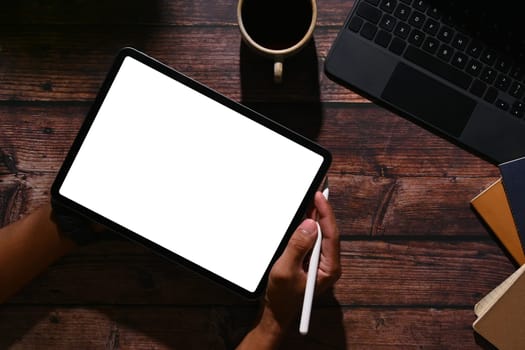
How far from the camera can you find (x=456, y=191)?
0.76m

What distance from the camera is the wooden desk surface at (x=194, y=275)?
75cm

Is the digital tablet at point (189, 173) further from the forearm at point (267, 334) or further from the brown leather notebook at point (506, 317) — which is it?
the brown leather notebook at point (506, 317)

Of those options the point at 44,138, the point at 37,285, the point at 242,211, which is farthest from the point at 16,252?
the point at 242,211

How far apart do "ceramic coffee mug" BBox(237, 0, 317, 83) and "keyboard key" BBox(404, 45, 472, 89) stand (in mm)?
146

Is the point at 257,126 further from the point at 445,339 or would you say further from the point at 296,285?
the point at 445,339

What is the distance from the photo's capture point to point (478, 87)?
0.70 m

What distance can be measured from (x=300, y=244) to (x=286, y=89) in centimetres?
24

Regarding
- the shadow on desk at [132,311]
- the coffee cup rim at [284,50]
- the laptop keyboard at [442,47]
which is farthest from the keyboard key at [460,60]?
the shadow on desk at [132,311]

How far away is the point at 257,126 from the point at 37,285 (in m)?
0.41

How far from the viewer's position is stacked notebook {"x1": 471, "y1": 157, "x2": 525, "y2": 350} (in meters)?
0.71

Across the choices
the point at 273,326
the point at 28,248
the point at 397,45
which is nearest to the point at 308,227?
the point at 273,326

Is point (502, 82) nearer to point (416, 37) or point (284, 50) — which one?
point (416, 37)

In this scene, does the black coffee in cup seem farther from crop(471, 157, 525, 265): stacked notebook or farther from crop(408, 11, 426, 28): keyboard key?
crop(471, 157, 525, 265): stacked notebook

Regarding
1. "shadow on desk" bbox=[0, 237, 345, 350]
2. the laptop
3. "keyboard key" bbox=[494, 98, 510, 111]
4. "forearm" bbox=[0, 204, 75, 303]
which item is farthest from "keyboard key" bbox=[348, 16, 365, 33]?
"forearm" bbox=[0, 204, 75, 303]
